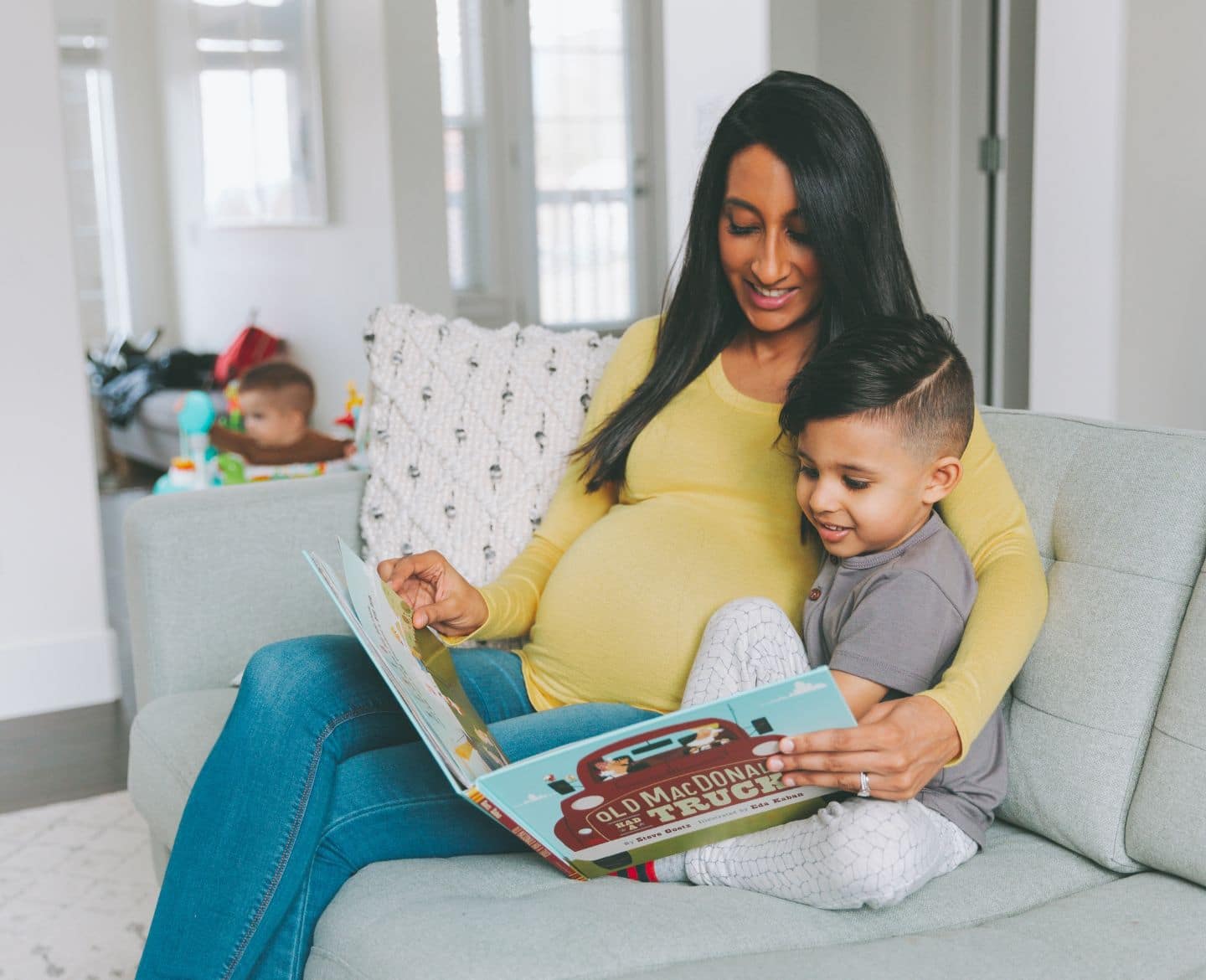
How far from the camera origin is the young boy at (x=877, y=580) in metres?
1.19

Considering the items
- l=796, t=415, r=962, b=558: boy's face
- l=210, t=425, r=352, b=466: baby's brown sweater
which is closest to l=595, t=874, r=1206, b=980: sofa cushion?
l=796, t=415, r=962, b=558: boy's face

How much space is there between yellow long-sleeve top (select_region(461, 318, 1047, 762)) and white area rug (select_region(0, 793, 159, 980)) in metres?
0.79

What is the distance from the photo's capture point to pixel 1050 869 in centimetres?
123

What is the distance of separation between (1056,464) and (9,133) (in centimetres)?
250

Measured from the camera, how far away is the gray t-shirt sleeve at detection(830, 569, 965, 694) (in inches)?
46.7

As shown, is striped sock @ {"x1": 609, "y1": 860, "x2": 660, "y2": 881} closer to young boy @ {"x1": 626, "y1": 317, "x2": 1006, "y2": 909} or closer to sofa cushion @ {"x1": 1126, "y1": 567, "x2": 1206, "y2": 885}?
young boy @ {"x1": 626, "y1": 317, "x2": 1006, "y2": 909}

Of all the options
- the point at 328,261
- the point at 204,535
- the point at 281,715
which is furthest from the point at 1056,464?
the point at 328,261

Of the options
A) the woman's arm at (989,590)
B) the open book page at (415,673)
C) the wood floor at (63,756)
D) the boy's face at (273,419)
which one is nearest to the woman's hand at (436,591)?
the open book page at (415,673)

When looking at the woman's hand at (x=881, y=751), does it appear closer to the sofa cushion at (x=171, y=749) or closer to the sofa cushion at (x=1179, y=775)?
the sofa cushion at (x=1179, y=775)

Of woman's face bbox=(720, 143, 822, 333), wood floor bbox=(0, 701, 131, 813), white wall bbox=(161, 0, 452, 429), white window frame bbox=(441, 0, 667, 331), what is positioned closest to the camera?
woman's face bbox=(720, 143, 822, 333)

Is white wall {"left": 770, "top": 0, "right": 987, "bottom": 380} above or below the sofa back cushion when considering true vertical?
above

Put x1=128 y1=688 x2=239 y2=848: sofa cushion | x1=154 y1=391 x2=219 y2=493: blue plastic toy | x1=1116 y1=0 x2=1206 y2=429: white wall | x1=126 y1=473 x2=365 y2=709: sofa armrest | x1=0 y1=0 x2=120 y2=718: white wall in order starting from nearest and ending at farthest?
x1=128 y1=688 x2=239 y2=848: sofa cushion → x1=126 y1=473 x2=365 y2=709: sofa armrest → x1=1116 y1=0 x2=1206 y2=429: white wall → x1=0 y1=0 x2=120 y2=718: white wall → x1=154 y1=391 x2=219 y2=493: blue plastic toy

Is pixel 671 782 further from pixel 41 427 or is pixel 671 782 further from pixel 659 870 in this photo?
pixel 41 427

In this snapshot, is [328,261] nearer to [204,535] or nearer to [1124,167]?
[1124,167]
